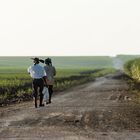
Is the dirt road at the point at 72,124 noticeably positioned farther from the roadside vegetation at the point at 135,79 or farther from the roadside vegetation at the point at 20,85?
the roadside vegetation at the point at 135,79

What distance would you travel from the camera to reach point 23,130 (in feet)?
50.9

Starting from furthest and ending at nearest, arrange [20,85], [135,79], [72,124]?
[135,79] → [20,85] → [72,124]

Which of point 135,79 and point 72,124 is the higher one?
point 72,124

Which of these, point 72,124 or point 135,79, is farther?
point 135,79

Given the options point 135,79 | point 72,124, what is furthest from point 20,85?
point 72,124

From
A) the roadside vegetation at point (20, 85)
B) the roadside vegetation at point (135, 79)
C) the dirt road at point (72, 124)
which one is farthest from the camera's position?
the roadside vegetation at point (135, 79)

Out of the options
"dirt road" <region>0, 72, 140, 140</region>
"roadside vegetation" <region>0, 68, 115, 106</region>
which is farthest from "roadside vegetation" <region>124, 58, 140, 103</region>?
"dirt road" <region>0, 72, 140, 140</region>

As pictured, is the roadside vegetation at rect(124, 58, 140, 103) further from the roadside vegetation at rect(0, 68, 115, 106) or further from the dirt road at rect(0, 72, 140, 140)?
the dirt road at rect(0, 72, 140, 140)

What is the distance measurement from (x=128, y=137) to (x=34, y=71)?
9463 mm

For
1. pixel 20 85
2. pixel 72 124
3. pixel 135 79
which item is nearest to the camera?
pixel 72 124

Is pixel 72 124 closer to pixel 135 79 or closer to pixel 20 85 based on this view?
pixel 20 85

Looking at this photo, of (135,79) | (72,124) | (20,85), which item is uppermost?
(72,124)

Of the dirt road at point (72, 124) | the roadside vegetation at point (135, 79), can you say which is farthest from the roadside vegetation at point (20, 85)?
the dirt road at point (72, 124)

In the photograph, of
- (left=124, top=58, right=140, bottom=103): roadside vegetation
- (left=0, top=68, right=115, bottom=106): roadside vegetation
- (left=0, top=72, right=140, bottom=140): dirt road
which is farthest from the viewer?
(left=124, top=58, right=140, bottom=103): roadside vegetation
